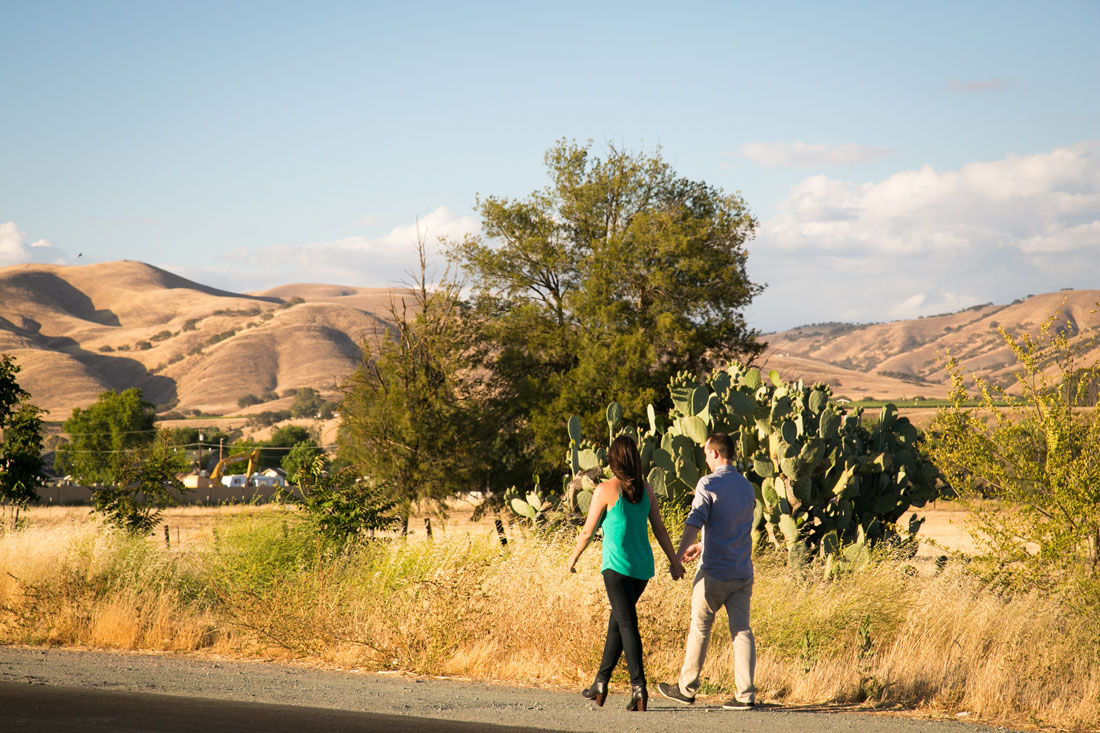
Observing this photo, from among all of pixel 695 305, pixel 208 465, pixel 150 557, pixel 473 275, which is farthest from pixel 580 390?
pixel 208 465

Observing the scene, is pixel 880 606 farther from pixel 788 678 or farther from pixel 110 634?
pixel 110 634

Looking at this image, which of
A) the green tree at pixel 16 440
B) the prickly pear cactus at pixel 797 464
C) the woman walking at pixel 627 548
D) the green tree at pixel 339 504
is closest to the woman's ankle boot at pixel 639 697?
the woman walking at pixel 627 548

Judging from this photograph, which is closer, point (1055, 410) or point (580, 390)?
point (1055, 410)

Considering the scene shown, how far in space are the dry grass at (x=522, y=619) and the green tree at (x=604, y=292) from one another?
15560 millimetres

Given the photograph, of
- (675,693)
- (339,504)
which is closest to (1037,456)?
(675,693)

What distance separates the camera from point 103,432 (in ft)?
261

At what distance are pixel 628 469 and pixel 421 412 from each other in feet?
65.6

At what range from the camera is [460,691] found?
7.77m

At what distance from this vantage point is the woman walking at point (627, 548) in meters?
6.71

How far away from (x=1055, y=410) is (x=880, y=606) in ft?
8.85

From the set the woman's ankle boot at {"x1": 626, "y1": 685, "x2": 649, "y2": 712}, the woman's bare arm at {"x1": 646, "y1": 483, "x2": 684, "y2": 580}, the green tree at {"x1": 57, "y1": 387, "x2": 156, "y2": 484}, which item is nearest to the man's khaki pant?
the woman's bare arm at {"x1": 646, "y1": 483, "x2": 684, "y2": 580}

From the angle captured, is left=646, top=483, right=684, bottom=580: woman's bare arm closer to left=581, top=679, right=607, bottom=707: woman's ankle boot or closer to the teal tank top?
the teal tank top

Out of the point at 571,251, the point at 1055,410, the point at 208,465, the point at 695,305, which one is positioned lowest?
the point at 208,465

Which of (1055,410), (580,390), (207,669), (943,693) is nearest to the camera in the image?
(943,693)
